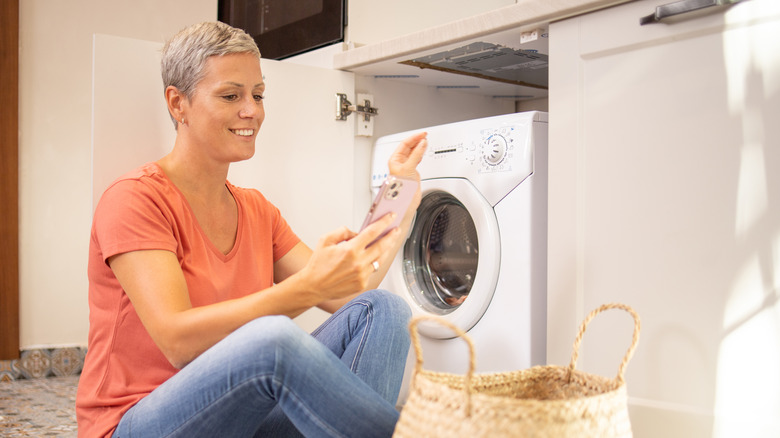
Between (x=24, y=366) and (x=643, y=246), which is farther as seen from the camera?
(x=24, y=366)

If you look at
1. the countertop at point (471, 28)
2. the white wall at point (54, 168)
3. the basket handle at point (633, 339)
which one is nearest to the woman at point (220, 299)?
the basket handle at point (633, 339)

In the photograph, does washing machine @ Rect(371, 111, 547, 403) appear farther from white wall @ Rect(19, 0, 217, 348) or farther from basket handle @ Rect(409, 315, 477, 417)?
white wall @ Rect(19, 0, 217, 348)

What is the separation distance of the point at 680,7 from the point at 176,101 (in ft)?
2.91

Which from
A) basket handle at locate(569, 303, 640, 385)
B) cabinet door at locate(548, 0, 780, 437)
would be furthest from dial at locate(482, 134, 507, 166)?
basket handle at locate(569, 303, 640, 385)

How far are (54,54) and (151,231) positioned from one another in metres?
1.70

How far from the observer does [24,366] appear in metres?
2.35

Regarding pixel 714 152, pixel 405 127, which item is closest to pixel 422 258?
pixel 405 127

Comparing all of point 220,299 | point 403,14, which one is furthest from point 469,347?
point 403,14

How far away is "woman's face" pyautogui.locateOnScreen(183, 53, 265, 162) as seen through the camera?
120 centimetres

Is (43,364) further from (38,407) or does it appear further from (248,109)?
(248,109)

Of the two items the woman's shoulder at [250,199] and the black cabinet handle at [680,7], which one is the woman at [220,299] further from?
the black cabinet handle at [680,7]

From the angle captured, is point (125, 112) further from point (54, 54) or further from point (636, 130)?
point (54, 54)

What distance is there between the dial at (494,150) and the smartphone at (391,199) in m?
0.51

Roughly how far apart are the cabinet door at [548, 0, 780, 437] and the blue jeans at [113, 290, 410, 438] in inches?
21.6
